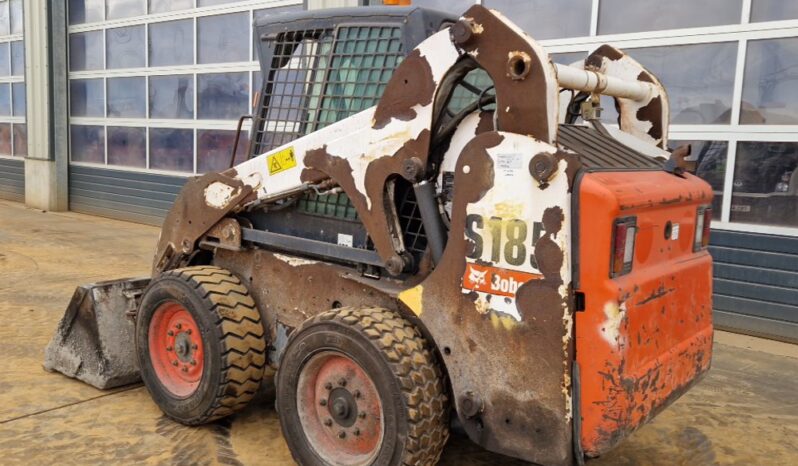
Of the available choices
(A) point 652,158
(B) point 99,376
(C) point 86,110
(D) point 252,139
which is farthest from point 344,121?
(C) point 86,110

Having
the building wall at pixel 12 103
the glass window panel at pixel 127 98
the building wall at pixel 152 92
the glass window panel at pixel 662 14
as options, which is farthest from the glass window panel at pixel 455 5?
the building wall at pixel 12 103

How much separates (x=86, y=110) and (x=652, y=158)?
39.4 ft

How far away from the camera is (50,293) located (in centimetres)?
624

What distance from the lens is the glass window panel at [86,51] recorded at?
40.9 ft

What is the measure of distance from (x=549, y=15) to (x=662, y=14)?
1.13 m

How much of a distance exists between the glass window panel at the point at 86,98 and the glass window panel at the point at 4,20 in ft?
8.95

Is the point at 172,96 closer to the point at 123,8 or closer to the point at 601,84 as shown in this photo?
the point at 123,8

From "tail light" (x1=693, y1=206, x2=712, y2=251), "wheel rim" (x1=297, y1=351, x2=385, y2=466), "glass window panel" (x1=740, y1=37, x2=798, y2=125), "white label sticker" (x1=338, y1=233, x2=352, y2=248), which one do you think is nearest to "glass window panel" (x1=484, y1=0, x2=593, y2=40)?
"glass window panel" (x1=740, y1=37, x2=798, y2=125)

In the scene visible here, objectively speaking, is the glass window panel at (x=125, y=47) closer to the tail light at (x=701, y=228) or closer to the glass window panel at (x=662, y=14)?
the glass window panel at (x=662, y=14)

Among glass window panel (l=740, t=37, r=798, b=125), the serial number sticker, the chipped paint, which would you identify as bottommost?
the chipped paint

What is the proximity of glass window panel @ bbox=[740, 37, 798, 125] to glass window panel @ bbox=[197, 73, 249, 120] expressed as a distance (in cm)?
650

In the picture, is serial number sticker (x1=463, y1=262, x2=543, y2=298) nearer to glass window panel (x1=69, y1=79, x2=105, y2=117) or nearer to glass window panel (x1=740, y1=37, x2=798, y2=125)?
glass window panel (x1=740, y1=37, x2=798, y2=125)

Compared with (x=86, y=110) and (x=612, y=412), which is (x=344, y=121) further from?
(x=86, y=110)

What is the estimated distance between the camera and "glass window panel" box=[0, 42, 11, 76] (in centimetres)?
1461
